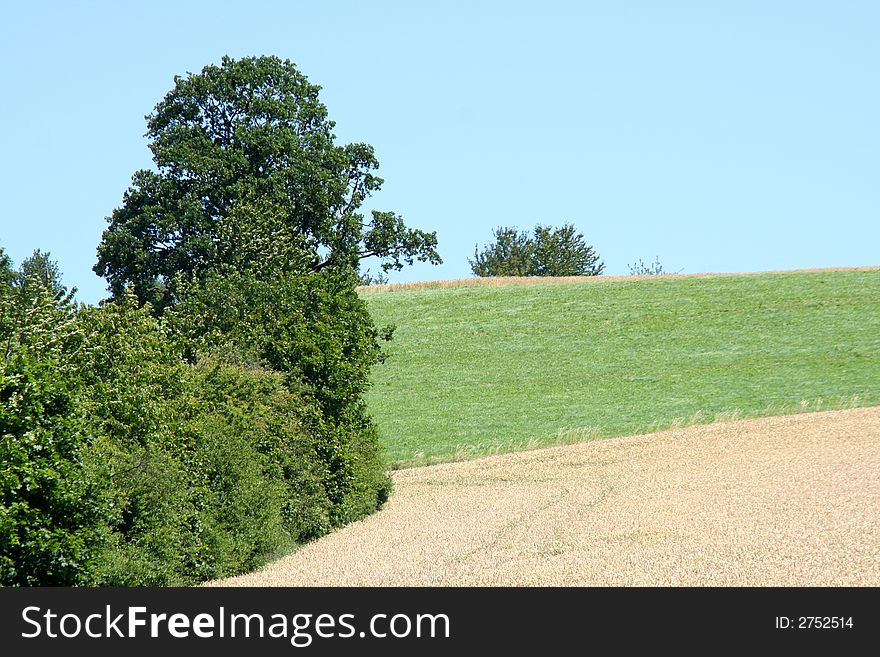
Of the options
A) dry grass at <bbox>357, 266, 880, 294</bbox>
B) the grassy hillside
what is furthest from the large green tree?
dry grass at <bbox>357, 266, 880, 294</bbox>

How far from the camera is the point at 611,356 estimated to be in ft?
163

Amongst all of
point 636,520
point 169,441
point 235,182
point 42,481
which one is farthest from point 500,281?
point 42,481

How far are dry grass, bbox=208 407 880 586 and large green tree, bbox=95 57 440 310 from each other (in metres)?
13.4

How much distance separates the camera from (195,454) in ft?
51.4

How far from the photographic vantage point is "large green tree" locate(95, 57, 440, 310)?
39.8 meters

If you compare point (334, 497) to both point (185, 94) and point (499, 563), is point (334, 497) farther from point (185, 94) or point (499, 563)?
point (185, 94)

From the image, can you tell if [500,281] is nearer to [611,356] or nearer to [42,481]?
[611,356]

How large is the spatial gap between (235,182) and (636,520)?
2612cm

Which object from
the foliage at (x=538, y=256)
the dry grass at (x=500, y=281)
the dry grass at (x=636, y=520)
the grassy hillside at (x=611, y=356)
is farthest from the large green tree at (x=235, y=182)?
the foliage at (x=538, y=256)

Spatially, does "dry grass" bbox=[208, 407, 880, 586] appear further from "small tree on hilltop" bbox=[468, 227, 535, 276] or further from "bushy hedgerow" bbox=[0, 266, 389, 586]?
"small tree on hilltop" bbox=[468, 227, 535, 276]

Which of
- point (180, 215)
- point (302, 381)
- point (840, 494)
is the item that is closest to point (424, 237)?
point (180, 215)

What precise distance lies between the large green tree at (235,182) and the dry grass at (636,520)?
13.4 metres

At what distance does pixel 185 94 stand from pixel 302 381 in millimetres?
24041
